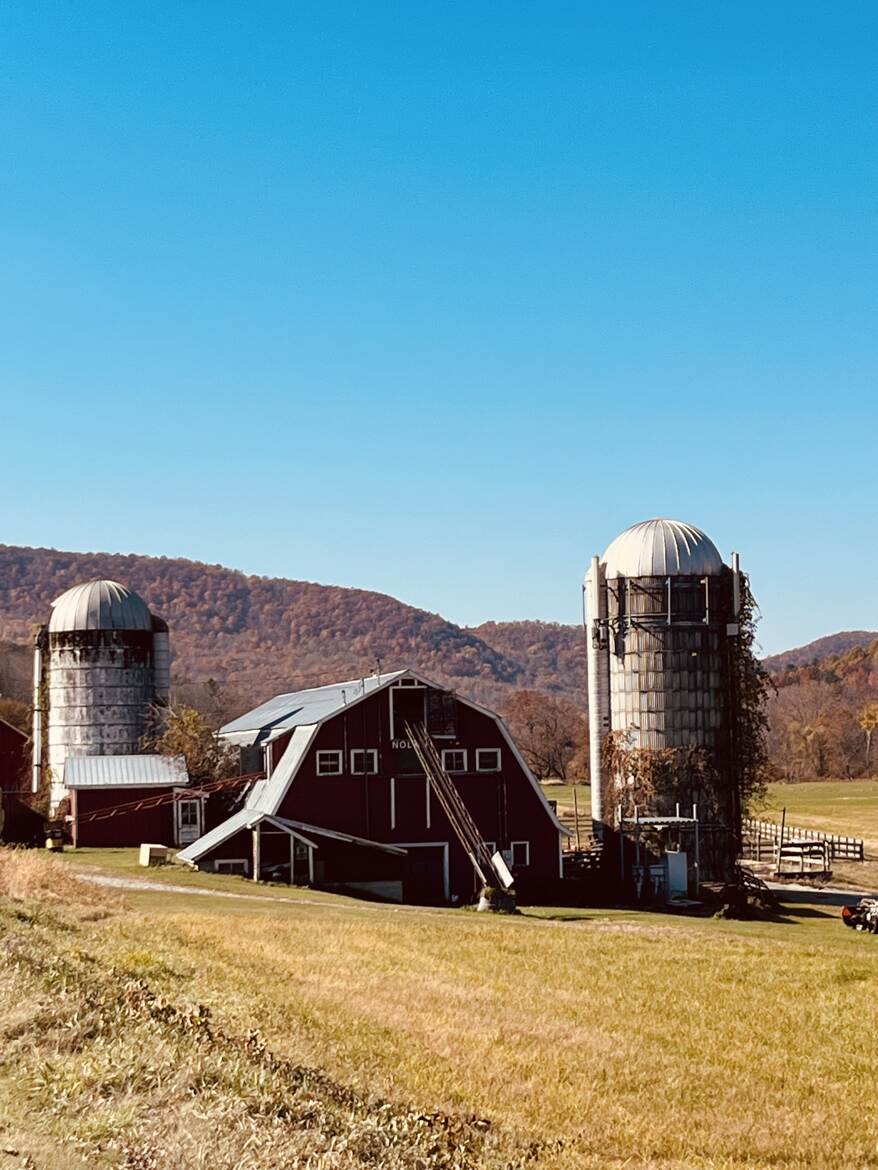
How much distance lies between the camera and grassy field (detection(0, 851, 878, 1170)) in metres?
10.7

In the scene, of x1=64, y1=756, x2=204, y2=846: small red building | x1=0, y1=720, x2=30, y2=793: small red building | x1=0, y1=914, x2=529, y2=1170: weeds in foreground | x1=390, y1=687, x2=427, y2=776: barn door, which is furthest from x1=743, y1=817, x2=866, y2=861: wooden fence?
x1=0, y1=914, x2=529, y2=1170: weeds in foreground

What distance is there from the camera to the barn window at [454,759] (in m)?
52.7

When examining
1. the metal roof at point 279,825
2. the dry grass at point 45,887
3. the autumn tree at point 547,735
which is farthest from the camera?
the autumn tree at point 547,735

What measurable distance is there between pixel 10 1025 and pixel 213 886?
102 ft

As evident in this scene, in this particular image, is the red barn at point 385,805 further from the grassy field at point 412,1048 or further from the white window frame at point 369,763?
the grassy field at point 412,1048

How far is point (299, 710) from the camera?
58812 mm

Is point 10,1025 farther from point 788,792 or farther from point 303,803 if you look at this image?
point 788,792

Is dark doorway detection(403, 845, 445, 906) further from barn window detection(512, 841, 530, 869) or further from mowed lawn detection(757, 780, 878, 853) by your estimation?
mowed lawn detection(757, 780, 878, 853)

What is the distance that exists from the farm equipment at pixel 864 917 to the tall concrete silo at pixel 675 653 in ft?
40.0

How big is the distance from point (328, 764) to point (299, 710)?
7.87 metres

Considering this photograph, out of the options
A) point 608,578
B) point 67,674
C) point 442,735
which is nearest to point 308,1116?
point 442,735

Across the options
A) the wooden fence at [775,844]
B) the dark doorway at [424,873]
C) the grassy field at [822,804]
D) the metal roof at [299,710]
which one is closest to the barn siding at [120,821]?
the metal roof at [299,710]

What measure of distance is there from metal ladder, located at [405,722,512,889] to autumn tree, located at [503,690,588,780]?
66445 mm

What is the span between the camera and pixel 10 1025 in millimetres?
12883
